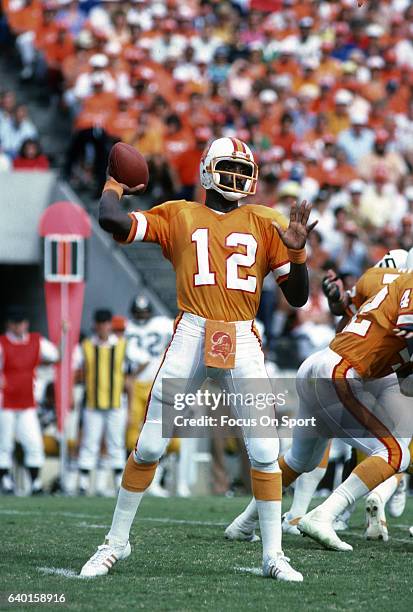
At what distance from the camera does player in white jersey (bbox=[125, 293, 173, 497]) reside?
476 inches

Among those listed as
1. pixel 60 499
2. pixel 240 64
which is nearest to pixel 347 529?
pixel 60 499

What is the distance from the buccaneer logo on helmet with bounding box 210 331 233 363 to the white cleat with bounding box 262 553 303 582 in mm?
853

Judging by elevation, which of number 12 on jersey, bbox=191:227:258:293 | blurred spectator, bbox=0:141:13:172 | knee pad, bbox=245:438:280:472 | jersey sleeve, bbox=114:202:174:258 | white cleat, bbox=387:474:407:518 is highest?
jersey sleeve, bbox=114:202:174:258

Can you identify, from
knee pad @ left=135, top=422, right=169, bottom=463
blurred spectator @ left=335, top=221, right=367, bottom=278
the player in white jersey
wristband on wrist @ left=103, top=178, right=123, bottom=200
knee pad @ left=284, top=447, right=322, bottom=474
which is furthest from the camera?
blurred spectator @ left=335, top=221, right=367, bottom=278

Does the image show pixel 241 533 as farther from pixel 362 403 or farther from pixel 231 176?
pixel 231 176

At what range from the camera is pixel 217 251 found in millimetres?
5504

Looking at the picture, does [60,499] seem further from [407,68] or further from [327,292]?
[407,68]

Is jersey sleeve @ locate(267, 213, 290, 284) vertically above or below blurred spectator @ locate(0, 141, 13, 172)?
above

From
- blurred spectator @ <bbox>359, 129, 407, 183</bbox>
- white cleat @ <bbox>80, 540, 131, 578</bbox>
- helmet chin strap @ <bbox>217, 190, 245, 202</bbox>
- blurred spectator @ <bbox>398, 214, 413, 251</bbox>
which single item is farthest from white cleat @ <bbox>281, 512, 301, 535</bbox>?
blurred spectator @ <bbox>359, 129, 407, 183</bbox>

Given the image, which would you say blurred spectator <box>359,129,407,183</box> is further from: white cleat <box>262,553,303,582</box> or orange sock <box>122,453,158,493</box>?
white cleat <box>262,553,303,582</box>

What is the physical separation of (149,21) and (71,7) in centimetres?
103

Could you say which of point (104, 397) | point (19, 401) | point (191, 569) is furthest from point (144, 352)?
point (191, 569)

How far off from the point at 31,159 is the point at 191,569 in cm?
932

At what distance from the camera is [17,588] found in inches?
197
